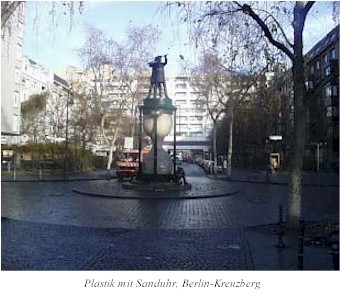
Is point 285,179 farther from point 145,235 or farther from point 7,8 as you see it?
point 7,8

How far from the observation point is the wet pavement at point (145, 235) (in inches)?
301

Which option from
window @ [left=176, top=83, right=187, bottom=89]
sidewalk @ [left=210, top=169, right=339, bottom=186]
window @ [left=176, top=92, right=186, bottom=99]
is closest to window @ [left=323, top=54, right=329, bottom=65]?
window @ [left=176, top=92, right=186, bottom=99]

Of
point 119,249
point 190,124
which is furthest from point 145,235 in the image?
point 190,124

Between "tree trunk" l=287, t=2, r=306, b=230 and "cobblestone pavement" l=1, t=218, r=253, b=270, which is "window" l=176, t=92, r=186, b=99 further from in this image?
"cobblestone pavement" l=1, t=218, r=253, b=270

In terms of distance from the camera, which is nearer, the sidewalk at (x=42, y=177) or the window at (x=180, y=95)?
the sidewalk at (x=42, y=177)

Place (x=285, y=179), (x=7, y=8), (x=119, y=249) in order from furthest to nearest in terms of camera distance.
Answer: (x=285, y=179), (x=119, y=249), (x=7, y=8)

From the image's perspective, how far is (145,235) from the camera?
10.7 meters

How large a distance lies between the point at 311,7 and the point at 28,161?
36674 millimetres

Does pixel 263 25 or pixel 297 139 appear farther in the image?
pixel 297 139

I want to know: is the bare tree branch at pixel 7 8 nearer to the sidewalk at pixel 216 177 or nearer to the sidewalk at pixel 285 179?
the sidewalk at pixel 216 177

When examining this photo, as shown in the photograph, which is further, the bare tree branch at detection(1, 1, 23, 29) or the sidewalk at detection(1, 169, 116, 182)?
the sidewalk at detection(1, 169, 116, 182)

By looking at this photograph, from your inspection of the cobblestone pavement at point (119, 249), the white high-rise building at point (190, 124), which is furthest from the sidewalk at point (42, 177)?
the cobblestone pavement at point (119, 249)

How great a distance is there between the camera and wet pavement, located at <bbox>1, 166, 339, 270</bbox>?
301 inches

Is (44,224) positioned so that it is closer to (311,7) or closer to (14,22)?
(14,22)
